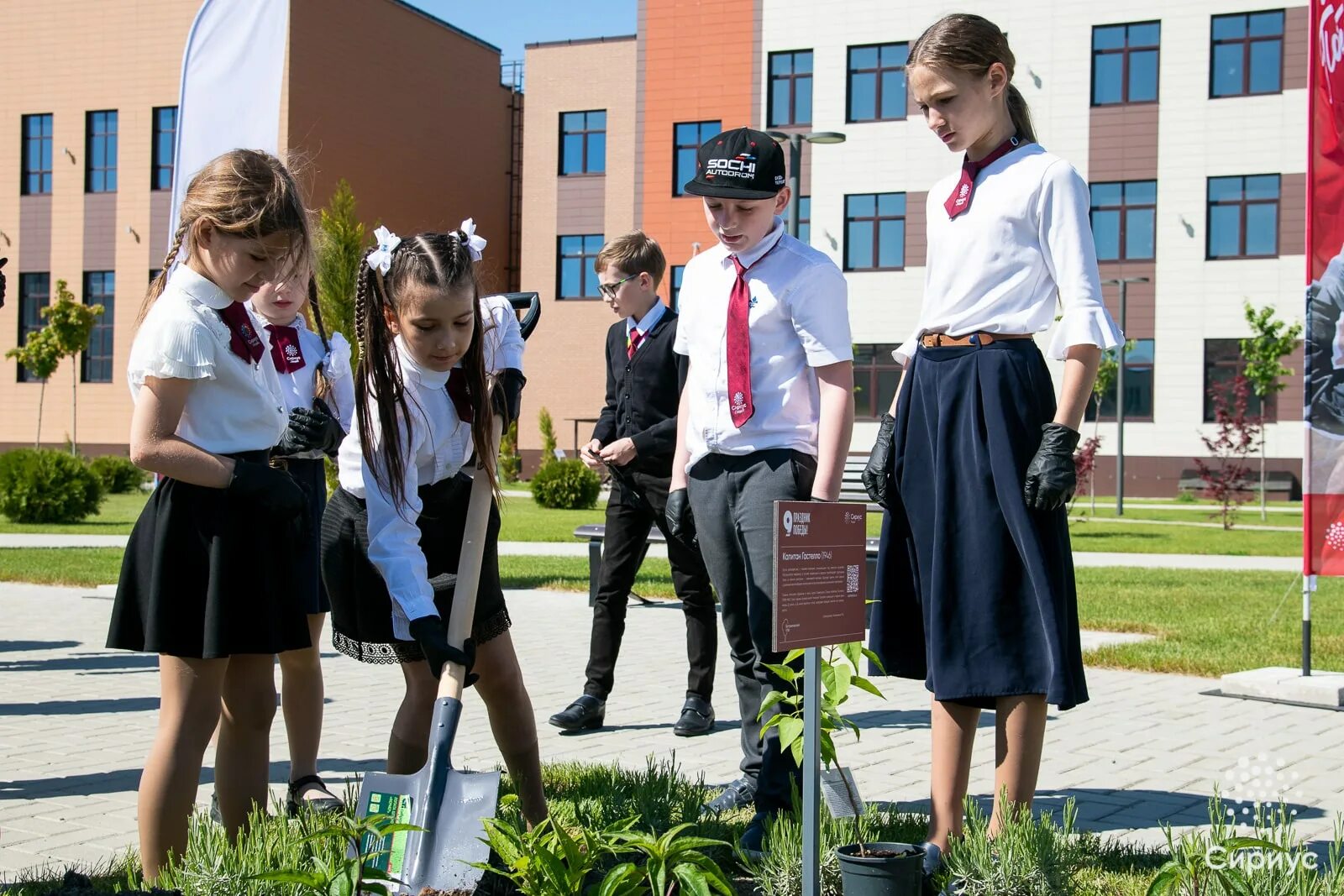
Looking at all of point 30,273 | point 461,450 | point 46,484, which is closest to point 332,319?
point 461,450

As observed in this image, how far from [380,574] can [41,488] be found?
67.3ft

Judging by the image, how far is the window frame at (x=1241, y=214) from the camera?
34031 millimetres

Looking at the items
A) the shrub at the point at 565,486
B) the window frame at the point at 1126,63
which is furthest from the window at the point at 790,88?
the shrub at the point at 565,486

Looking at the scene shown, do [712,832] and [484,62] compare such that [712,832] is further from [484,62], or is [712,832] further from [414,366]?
[484,62]

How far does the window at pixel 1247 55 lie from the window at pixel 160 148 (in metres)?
29.9

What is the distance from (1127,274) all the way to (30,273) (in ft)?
110

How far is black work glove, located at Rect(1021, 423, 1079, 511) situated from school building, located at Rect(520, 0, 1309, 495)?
31.7 meters

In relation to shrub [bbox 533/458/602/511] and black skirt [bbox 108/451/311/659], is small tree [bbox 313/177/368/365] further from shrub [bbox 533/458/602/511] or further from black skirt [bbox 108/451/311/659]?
shrub [bbox 533/458/602/511]

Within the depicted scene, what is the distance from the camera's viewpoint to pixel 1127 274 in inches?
1401

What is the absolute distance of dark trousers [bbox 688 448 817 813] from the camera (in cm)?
408

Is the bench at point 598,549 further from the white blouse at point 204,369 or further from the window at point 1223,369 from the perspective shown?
the window at point 1223,369

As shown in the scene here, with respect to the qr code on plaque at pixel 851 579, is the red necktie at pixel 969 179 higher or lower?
higher

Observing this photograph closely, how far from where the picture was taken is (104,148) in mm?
42844

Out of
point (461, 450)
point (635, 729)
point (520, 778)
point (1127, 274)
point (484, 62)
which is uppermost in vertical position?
point (484, 62)
